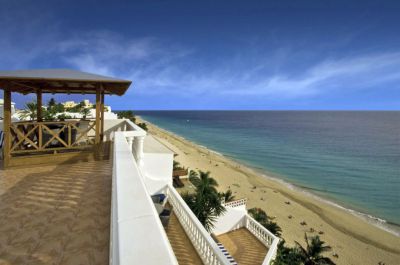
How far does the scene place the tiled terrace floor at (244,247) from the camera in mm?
9591

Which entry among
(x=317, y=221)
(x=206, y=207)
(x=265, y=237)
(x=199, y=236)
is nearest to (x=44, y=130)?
(x=199, y=236)

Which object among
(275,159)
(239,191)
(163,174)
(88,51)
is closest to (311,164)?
(275,159)

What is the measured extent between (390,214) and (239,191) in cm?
1239

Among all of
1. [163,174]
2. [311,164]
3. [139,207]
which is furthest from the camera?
[311,164]

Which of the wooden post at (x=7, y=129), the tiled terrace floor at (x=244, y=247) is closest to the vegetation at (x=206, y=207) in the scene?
the tiled terrace floor at (x=244, y=247)

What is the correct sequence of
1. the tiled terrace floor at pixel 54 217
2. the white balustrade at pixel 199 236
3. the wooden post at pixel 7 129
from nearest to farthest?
the tiled terrace floor at pixel 54 217 < the white balustrade at pixel 199 236 < the wooden post at pixel 7 129

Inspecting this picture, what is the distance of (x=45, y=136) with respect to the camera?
22.5ft

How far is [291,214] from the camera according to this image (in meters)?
17.1

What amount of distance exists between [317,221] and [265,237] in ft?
26.8

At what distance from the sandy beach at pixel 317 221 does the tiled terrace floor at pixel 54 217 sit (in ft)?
42.7

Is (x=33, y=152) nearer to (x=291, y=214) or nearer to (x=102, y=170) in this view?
(x=102, y=170)

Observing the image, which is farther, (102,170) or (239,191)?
Result: (239,191)

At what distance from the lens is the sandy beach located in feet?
43.3

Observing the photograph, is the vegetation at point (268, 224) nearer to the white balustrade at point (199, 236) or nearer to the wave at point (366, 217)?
the white balustrade at point (199, 236)
